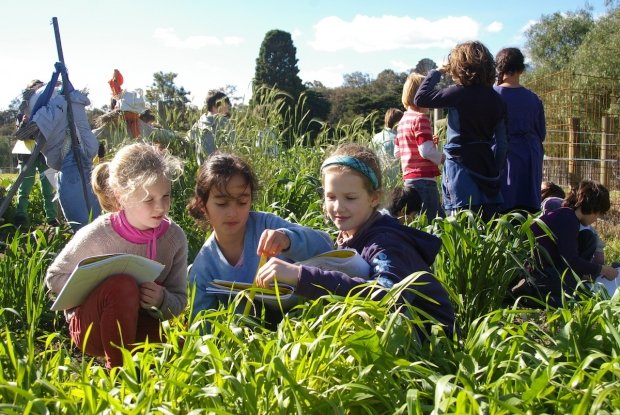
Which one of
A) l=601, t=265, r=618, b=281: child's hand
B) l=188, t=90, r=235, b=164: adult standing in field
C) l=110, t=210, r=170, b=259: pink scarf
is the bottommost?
l=601, t=265, r=618, b=281: child's hand

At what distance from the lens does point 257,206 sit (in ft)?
12.1

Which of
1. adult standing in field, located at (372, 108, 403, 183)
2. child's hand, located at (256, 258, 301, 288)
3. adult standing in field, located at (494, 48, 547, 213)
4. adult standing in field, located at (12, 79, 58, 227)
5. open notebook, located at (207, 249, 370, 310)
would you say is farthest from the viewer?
adult standing in field, located at (12, 79, 58, 227)

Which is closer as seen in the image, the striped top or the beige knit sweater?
the beige knit sweater

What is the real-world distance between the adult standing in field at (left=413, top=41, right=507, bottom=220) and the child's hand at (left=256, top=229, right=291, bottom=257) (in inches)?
70.8

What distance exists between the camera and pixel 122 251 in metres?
2.55

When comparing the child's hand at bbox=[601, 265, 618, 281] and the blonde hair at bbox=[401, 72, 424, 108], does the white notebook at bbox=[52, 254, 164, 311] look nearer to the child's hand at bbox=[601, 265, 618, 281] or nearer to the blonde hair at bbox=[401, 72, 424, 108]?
the child's hand at bbox=[601, 265, 618, 281]

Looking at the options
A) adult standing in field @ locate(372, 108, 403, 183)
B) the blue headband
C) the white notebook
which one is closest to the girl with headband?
the blue headband

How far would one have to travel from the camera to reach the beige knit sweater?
96.7 inches

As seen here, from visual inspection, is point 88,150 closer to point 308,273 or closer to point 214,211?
point 214,211

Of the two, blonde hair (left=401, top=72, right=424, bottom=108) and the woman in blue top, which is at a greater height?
blonde hair (left=401, top=72, right=424, bottom=108)

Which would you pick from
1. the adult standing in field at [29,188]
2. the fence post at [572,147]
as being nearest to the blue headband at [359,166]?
the adult standing in field at [29,188]

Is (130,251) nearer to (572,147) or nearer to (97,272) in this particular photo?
(97,272)

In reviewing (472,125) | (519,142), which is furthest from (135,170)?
(519,142)

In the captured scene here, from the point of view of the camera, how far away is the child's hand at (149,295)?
2.38 metres
